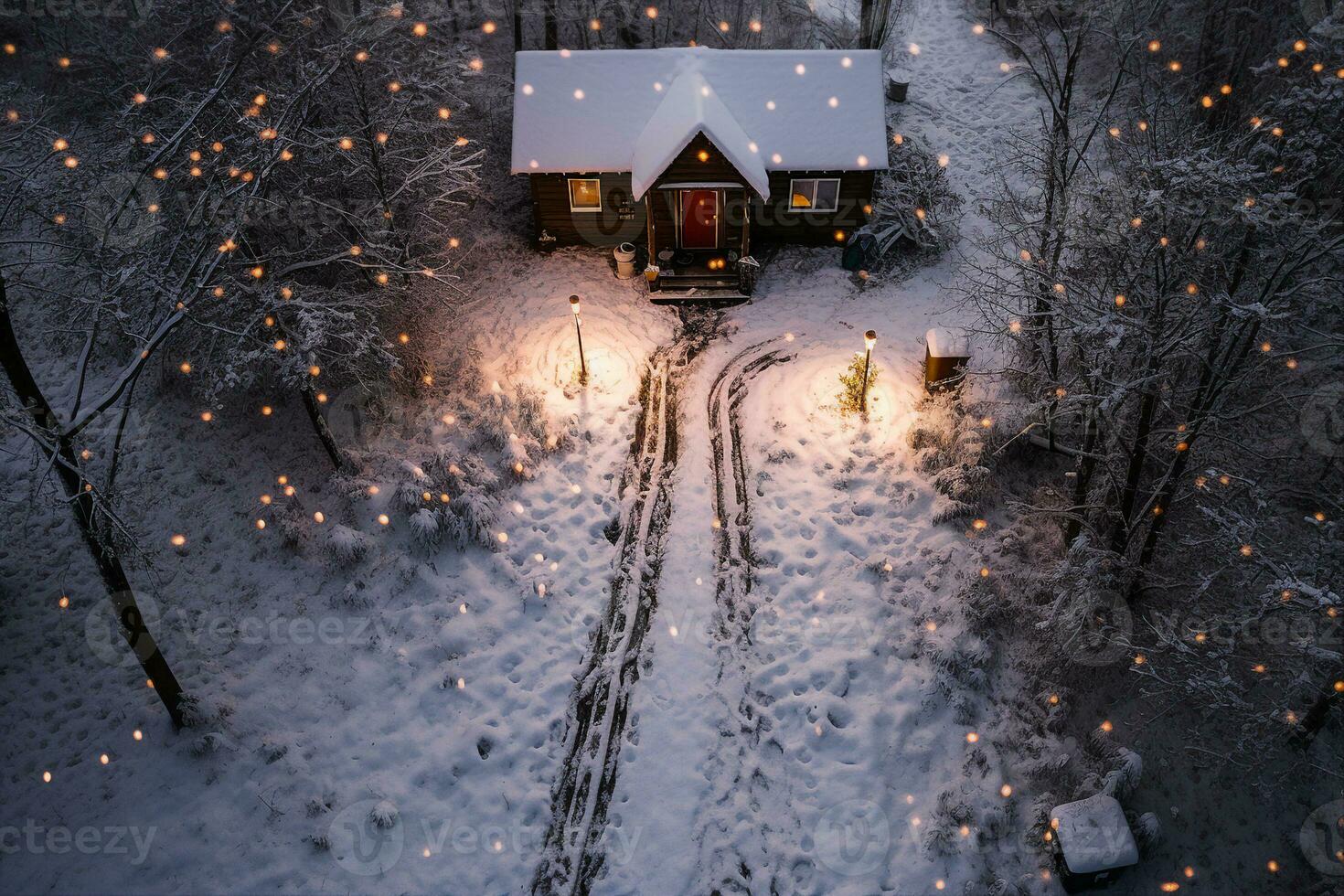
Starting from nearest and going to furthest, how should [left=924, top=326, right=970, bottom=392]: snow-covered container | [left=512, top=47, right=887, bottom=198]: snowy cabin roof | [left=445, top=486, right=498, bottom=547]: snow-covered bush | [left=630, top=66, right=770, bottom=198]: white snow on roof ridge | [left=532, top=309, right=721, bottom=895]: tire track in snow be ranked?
[left=532, top=309, right=721, bottom=895]: tire track in snow, [left=445, top=486, right=498, bottom=547]: snow-covered bush, [left=924, top=326, right=970, bottom=392]: snow-covered container, [left=630, top=66, right=770, bottom=198]: white snow on roof ridge, [left=512, top=47, right=887, bottom=198]: snowy cabin roof

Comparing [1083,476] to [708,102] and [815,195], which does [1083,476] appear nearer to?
[815,195]

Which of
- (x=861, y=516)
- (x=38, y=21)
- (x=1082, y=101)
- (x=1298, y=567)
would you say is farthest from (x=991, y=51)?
(x=38, y=21)

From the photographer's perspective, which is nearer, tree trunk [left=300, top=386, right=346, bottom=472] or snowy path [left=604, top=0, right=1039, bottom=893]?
snowy path [left=604, top=0, right=1039, bottom=893]

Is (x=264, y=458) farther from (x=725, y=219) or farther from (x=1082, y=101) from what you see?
(x=1082, y=101)

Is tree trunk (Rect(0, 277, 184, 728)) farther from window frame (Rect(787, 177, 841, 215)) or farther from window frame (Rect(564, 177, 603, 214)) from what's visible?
window frame (Rect(787, 177, 841, 215))

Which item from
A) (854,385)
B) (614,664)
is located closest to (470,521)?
(614,664)

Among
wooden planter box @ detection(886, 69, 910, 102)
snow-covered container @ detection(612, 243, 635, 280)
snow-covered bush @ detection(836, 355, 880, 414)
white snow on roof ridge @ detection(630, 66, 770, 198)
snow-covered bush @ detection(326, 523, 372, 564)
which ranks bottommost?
snow-covered bush @ detection(326, 523, 372, 564)

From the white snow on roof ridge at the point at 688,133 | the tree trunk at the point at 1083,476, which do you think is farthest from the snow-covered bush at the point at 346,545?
the tree trunk at the point at 1083,476

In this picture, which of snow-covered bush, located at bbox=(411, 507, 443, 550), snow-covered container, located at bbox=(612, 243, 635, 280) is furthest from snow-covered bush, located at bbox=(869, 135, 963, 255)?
snow-covered bush, located at bbox=(411, 507, 443, 550)
